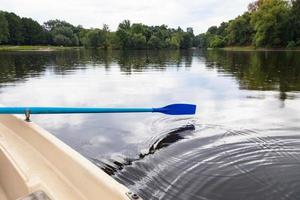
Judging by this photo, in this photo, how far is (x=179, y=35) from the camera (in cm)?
11562

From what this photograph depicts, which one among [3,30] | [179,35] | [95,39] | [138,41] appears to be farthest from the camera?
[179,35]

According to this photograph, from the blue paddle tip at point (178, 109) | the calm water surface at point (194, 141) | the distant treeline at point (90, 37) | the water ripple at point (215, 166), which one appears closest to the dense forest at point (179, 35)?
the distant treeline at point (90, 37)

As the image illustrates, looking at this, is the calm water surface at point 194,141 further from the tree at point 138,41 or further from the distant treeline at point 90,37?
the tree at point 138,41

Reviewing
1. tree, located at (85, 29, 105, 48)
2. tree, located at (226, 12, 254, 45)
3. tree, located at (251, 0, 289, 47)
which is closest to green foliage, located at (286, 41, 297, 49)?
tree, located at (251, 0, 289, 47)

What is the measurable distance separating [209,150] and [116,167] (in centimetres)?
149

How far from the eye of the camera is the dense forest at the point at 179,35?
66438 millimetres

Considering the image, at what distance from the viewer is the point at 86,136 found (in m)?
6.07

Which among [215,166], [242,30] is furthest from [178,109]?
[242,30]

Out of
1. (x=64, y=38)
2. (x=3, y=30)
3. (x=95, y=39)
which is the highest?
(x=3, y=30)

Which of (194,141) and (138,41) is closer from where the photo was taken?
(194,141)

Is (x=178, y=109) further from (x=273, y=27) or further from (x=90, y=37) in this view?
(x=90, y=37)

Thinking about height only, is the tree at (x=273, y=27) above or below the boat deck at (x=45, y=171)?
above

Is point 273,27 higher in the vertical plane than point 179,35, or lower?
lower

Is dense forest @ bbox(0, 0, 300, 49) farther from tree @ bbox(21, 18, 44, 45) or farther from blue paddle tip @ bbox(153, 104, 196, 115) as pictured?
blue paddle tip @ bbox(153, 104, 196, 115)
